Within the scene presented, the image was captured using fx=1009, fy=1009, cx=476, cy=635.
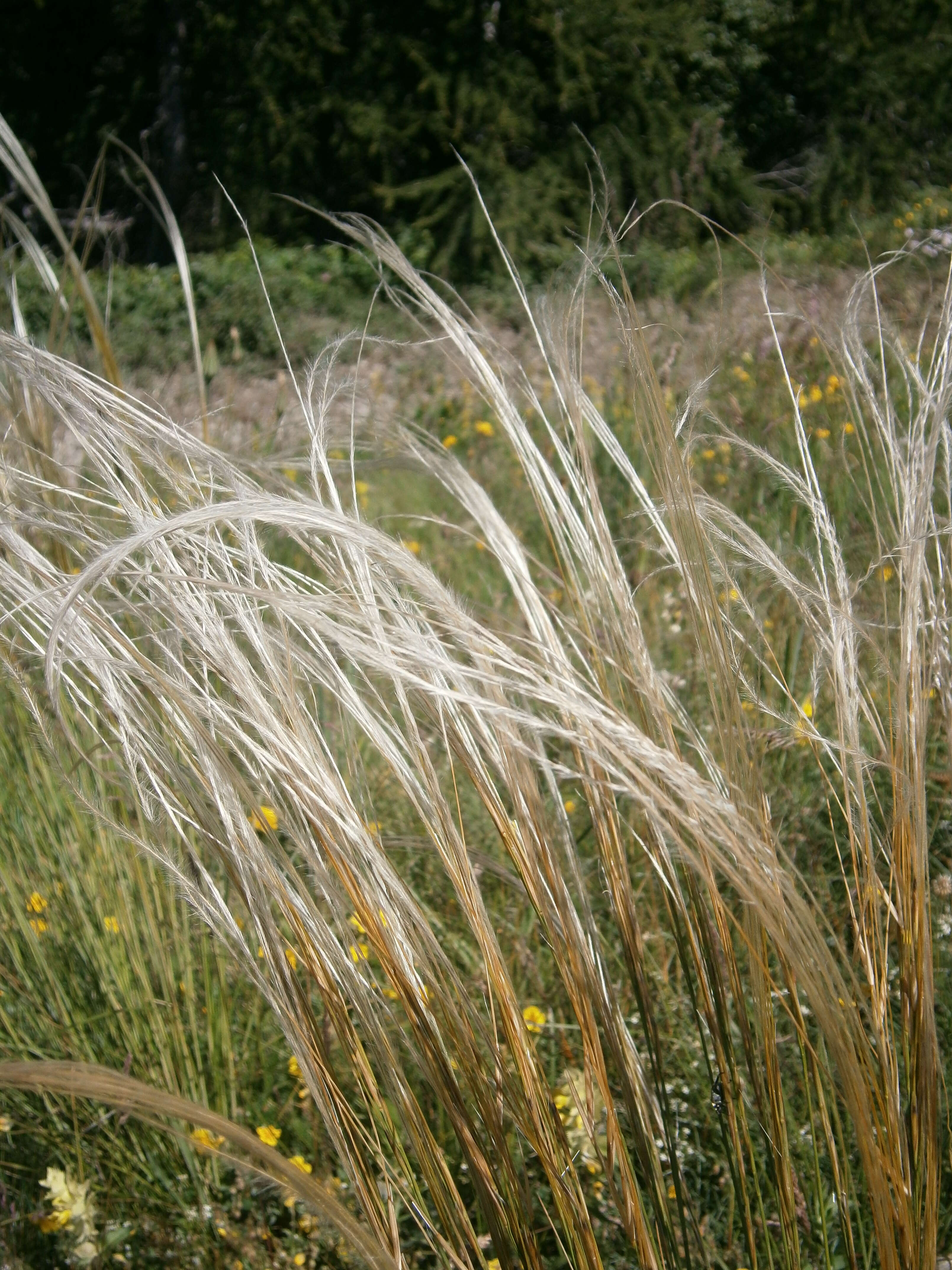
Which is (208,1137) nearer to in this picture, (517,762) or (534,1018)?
(534,1018)

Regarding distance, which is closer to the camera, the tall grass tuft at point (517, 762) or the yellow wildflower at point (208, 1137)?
the tall grass tuft at point (517, 762)

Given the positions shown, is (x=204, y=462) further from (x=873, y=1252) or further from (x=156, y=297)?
(x=156, y=297)

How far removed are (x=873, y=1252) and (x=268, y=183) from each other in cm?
1258

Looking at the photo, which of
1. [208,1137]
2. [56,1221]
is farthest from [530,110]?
[56,1221]

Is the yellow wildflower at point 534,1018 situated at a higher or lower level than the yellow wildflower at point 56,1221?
higher

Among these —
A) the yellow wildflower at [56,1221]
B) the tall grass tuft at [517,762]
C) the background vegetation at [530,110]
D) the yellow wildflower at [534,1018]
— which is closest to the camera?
the tall grass tuft at [517,762]

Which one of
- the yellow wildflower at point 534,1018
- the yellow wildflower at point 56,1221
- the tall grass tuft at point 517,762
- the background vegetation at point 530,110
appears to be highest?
the background vegetation at point 530,110

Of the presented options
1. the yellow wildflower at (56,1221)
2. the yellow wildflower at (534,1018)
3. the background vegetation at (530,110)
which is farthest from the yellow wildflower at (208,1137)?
the background vegetation at (530,110)

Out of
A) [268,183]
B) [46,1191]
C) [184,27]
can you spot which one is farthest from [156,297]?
[46,1191]

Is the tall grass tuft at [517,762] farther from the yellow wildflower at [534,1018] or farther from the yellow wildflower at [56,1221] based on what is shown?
the yellow wildflower at [56,1221]

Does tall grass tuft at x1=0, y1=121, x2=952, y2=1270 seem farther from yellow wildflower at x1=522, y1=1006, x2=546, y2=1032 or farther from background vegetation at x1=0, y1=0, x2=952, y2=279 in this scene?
background vegetation at x1=0, y1=0, x2=952, y2=279

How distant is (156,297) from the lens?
886 cm

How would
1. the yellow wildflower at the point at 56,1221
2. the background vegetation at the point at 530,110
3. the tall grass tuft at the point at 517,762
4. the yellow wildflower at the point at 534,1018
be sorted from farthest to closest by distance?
the background vegetation at the point at 530,110 → the yellow wildflower at the point at 534,1018 → the yellow wildflower at the point at 56,1221 → the tall grass tuft at the point at 517,762

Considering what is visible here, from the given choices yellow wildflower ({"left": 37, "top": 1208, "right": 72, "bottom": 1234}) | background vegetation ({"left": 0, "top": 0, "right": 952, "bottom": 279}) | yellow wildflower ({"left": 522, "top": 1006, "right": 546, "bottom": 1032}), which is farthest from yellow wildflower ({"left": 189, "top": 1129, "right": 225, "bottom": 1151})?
background vegetation ({"left": 0, "top": 0, "right": 952, "bottom": 279})
